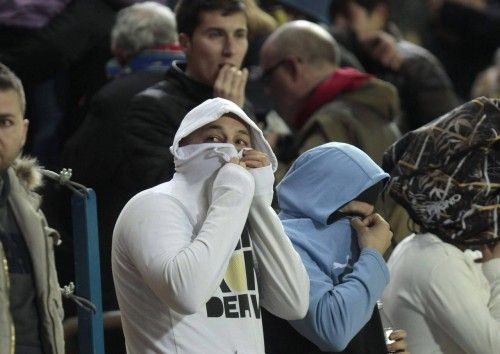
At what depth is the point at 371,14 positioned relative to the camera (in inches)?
346

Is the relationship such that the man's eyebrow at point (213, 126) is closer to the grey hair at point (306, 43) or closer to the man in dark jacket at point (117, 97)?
the man in dark jacket at point (117, 97)

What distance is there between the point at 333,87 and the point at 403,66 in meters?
1.61

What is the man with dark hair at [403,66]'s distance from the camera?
852cm

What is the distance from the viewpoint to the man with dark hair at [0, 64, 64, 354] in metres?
4.27

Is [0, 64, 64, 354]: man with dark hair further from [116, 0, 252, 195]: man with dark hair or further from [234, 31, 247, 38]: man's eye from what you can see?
[234, 31, 247, 38]: man's eye

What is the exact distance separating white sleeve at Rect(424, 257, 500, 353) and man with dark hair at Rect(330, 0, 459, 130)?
3.37 m

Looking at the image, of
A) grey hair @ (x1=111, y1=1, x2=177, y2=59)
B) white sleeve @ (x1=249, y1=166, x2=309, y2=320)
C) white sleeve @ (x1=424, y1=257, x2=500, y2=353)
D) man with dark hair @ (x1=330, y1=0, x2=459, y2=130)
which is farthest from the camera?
man with dark hair @ (x1=330, y1=0, x2=459, y2=130)

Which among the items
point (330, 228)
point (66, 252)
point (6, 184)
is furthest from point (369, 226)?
point (66, 252)

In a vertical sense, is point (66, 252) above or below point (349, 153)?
below

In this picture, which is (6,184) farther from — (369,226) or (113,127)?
(113,127)

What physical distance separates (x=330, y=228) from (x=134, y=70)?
2.12 meters

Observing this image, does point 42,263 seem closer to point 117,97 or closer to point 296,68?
point 117,97

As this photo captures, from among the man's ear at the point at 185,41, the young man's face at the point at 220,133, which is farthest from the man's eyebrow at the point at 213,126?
the man's ear at the point at 185,41

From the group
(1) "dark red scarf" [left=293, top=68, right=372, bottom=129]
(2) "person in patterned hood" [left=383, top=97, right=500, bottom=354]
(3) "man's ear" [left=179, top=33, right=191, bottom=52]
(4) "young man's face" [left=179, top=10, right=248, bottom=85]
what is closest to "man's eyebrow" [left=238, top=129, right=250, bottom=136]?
(2) "person in patterned hood" [left=383, top=97, right=500, bottom=354]
